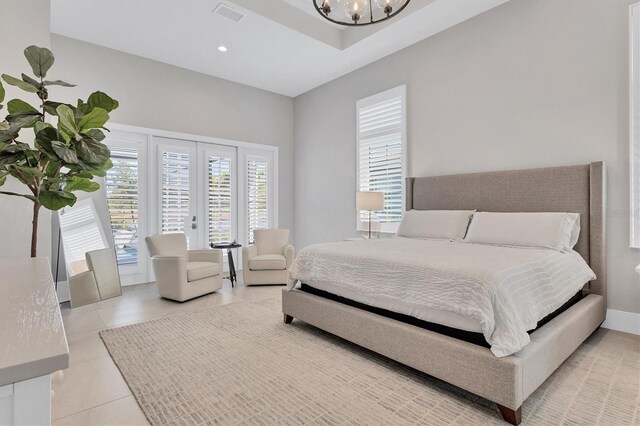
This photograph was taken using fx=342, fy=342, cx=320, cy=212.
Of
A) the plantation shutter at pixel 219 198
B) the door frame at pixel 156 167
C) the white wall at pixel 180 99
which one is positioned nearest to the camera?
the white wall at pixel 180 99

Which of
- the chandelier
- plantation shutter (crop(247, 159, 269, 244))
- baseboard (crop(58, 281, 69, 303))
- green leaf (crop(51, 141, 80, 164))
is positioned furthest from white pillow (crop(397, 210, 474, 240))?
baseboard (crop(58, 281, 69, 303))

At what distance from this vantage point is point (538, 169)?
11.2 feet

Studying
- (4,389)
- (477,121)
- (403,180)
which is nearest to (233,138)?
(403,180)

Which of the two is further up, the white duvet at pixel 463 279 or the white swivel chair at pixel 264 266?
the white duvet at pixel 463 279

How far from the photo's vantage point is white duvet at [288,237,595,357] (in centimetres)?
187

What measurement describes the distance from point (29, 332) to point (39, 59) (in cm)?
206

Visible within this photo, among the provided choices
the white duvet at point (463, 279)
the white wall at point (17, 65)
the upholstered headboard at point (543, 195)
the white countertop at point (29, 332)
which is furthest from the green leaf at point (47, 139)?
the upholstered headboard at point (543, 195)

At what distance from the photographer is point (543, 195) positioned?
3375mm

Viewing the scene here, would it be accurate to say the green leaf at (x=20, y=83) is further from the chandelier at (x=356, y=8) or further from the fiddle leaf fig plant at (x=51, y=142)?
the chandelier at (x=356, y=8)

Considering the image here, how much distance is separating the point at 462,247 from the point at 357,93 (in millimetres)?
3297

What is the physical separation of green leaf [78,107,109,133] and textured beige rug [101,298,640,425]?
5.25 feet

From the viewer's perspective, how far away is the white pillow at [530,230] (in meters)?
2.96

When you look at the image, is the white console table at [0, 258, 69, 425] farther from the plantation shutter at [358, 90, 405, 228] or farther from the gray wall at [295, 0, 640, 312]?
the plantation shutter at [358, 90, 405, 228]

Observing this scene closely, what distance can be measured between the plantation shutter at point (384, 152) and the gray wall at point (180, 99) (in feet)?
6.10
